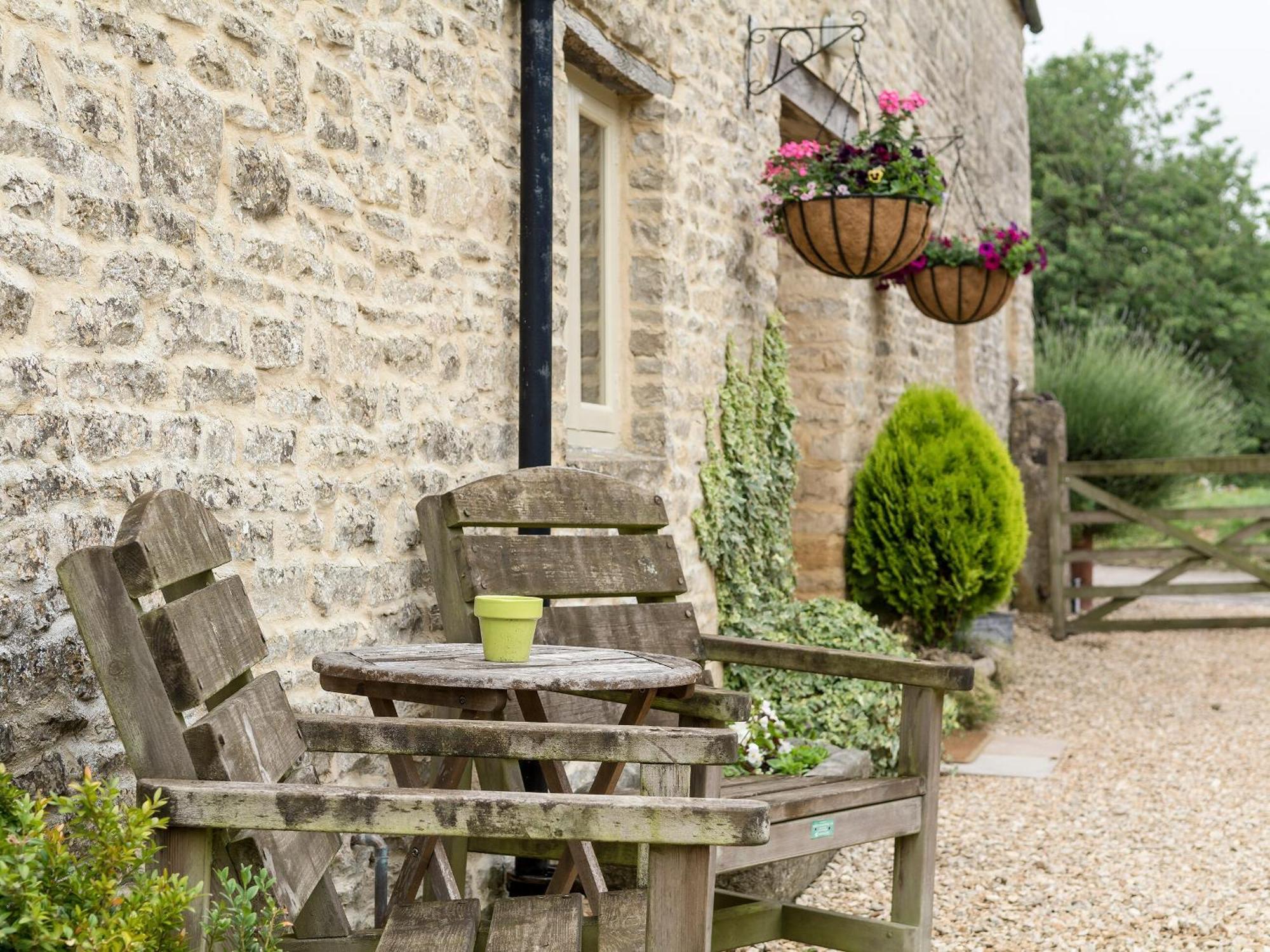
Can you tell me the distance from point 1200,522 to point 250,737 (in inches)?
569

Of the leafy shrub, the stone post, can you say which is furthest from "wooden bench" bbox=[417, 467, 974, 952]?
the stone post

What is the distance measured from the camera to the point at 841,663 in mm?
3242

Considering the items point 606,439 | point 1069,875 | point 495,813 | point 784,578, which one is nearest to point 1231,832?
point 1069,875

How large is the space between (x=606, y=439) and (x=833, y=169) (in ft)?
5.10

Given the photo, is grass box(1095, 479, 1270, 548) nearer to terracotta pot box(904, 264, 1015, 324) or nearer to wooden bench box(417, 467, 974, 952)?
terracotta pot box(904, 264, 1015, 324)

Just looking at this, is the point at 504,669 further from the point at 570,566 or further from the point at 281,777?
the point at 570,566

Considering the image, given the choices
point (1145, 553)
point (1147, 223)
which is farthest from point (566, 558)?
point (1147, 223)

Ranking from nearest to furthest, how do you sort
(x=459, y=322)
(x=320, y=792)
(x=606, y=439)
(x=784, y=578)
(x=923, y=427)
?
(x=320, y=792) < (x=459, y=322) < (x=606, y=439) < (x=784, y=578) < (x=923, y=427)

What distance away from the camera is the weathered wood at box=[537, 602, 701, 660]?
11.1 feet

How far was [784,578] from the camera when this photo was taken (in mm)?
5891

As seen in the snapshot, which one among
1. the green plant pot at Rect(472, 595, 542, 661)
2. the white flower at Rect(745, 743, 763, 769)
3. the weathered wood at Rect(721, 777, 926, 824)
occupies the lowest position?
the white flower at Rect(745, 743, 763, 769)

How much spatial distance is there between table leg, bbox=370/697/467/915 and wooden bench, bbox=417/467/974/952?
0.24 meters

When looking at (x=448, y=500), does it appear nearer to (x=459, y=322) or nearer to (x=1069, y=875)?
(x=459, y=322)

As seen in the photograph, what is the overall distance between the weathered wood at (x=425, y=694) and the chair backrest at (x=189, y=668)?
325 millimetres
